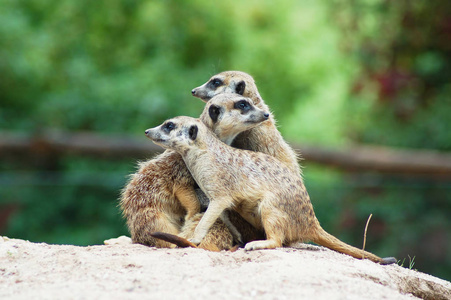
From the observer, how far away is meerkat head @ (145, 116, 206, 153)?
3695 mm

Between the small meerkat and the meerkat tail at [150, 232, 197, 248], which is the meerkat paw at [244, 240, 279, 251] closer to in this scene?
the meerkat tail at [150, 232, 197, 248]

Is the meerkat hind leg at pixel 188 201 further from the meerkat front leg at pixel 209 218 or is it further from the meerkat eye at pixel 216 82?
the meerkat eye at pixel 216 82

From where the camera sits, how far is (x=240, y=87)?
429cm

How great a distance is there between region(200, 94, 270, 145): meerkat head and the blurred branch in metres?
4.82

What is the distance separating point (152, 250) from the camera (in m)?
3.42

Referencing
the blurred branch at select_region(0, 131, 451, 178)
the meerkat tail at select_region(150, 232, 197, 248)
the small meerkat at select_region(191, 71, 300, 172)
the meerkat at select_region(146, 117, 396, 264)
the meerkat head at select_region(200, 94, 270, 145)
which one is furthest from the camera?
the blurred branch at select_region(0, 131, 451, 178)

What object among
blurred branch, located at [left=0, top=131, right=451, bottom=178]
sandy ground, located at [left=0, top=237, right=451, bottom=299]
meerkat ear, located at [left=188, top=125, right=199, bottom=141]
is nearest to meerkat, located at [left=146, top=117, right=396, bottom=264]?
meerkat ear, located at [left=188, top=125, right=199, bottom=141]

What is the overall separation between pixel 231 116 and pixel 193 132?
328 mm

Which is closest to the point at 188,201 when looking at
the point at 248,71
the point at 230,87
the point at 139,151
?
the point at 230,87

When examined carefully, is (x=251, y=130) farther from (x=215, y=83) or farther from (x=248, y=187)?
(x=248, y=187)

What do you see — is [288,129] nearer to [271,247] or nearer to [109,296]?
[271,247]

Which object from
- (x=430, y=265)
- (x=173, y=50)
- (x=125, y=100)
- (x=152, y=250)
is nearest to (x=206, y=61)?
(x=173, y=50)

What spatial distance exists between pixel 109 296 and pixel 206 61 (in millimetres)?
8449

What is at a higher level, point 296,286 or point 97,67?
point 97,67
